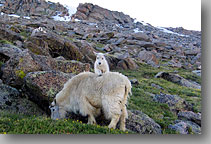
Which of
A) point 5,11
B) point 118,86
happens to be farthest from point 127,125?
point 5,11

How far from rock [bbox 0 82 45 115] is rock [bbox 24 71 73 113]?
239 mm

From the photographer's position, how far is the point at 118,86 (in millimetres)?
5941

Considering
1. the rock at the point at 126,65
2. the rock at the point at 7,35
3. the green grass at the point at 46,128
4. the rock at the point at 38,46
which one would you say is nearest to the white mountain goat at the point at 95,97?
the green grass at the point at 46,128

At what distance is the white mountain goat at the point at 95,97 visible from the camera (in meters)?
5.79

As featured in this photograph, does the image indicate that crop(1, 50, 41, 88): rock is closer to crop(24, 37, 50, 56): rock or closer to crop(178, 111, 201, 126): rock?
crop(24, 37, 50, 56): rock

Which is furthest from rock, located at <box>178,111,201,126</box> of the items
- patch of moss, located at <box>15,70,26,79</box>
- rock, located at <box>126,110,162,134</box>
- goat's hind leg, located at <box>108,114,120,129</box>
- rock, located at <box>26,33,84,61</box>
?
rock, located at <box>26,33,84,61</box>

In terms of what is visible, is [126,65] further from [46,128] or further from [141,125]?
[46,128]

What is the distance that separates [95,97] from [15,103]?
10.9 ft

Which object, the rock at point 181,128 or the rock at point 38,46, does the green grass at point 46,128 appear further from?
the rock at point 38,46

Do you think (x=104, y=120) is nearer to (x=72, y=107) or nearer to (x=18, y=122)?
(x=72, y=107)

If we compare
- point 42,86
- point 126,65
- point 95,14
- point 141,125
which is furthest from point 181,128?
point 95,14

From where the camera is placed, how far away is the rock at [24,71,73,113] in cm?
715

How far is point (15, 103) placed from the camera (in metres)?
7.37

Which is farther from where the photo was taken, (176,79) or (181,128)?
(176,79)
